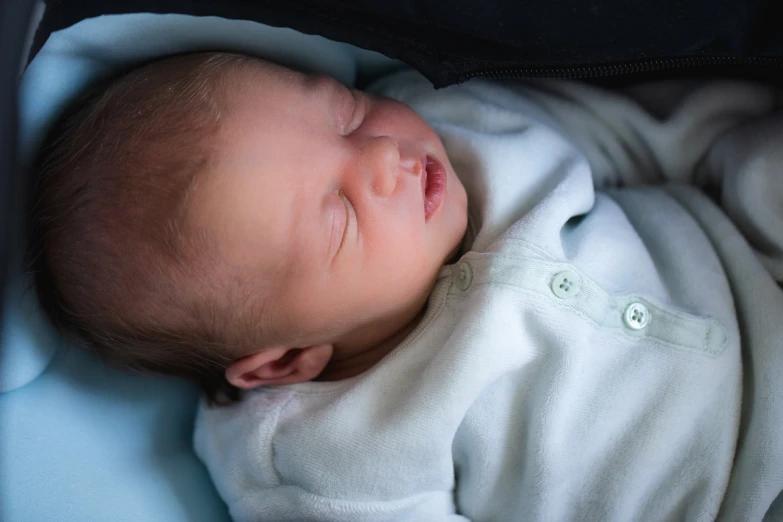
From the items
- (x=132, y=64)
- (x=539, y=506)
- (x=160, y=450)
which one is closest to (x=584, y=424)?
(x=539, y=506)

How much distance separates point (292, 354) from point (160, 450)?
298mm

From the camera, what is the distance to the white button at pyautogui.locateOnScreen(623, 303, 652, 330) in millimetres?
1018

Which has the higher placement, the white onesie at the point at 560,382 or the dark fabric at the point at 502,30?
the dark fabric at the point at 502,30

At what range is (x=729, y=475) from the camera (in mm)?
1019

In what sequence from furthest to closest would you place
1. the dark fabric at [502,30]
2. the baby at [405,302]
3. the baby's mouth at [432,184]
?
the baby's mouth at [432,184], the baby at [405,302], the dark fabric at [502,30]

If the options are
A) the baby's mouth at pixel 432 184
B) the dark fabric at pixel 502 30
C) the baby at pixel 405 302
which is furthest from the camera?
the baby's mouth at pixel 432 184

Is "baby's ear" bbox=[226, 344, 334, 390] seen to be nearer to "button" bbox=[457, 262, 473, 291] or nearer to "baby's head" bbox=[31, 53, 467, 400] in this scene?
"baby's head" bbox=[31, 53, 467, 400]

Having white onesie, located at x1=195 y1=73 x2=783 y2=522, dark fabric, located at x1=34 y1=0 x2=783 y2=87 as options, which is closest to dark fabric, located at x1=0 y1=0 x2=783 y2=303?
dark fabric, located at x1=34 y1=0 x2=783 y2=87

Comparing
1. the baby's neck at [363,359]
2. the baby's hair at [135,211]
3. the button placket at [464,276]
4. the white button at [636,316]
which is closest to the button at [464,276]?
the button placket at [464,276]

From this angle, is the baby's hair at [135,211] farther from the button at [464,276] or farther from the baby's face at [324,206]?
the button at [464,276]

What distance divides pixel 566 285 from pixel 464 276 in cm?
15

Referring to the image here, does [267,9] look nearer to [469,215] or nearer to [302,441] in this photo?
[469,215]

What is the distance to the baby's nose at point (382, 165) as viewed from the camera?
0.99m

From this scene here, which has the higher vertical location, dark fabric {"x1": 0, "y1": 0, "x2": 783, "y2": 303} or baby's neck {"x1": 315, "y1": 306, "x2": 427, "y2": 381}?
dark fabric {"x1": 0, "y1": 0, "x2": 783, "y2": 303}
